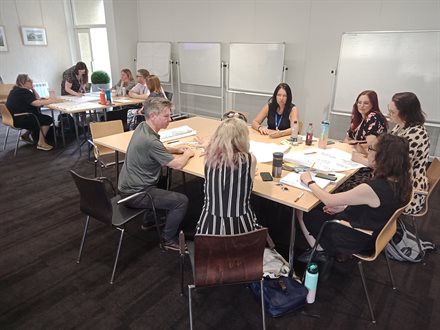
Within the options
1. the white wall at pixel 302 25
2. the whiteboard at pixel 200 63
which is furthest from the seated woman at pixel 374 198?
the whiteboard at pixel 200 63

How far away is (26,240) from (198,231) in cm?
176

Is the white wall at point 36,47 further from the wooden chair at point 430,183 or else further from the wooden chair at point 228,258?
the wooden chair at point 430,183

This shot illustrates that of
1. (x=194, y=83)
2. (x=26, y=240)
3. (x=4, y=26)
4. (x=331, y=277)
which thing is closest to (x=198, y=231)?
(x=331, y=277)

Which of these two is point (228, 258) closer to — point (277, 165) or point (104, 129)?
point (277, 165)

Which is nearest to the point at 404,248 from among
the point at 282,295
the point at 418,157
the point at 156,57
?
the point at 418,157

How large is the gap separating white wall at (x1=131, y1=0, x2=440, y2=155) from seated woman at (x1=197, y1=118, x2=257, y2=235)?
3518 millimetres

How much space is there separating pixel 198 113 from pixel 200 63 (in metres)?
1.17

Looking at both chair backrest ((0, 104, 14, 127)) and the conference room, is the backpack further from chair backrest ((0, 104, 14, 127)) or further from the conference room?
chair backrest ((0, 104, 14, 127))

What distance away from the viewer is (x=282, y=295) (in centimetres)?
196

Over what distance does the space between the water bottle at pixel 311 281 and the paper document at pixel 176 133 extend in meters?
1.72

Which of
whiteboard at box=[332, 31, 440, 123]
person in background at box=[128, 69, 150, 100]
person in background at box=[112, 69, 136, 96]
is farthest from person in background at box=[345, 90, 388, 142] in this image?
person in background at box=[112, 69, 136, 96]

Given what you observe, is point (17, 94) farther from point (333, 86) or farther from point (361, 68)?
point (361, 68)

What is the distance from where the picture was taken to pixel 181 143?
289cm

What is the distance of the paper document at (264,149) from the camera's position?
252cm
